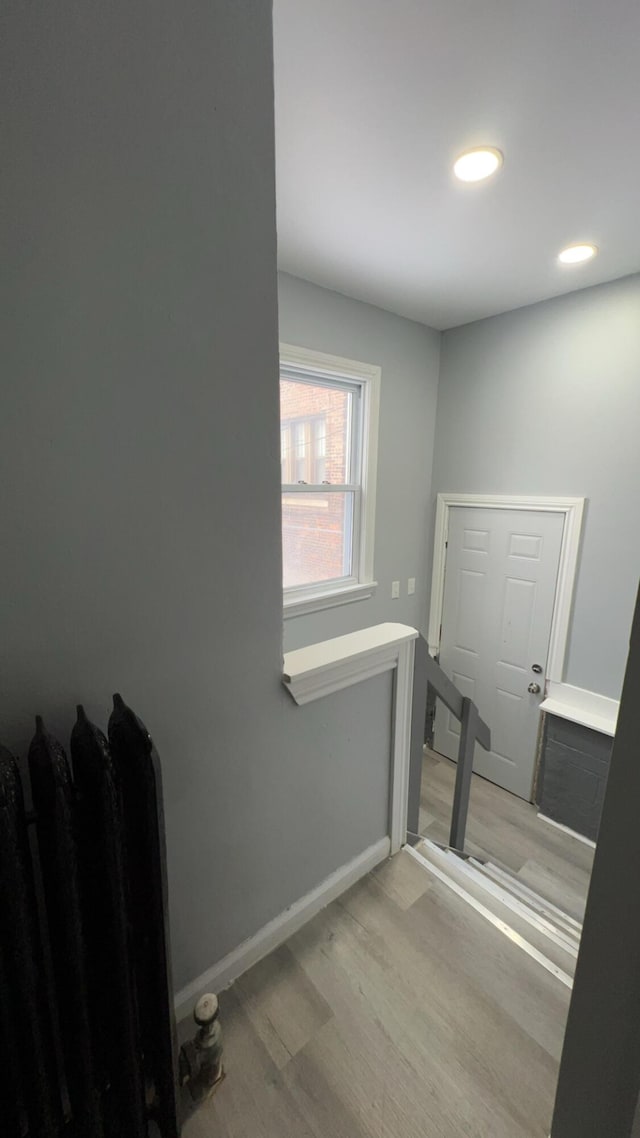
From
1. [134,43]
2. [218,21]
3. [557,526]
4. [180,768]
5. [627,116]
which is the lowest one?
[180,768]

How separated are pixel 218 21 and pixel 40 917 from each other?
164 centimetres

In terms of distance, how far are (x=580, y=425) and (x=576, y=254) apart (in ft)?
2.78

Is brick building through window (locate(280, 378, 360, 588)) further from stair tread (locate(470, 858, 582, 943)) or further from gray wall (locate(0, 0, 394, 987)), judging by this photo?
stair tread (locate(470, 858, 582, 943))

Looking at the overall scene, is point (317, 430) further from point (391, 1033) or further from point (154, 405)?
point (391, 1033)

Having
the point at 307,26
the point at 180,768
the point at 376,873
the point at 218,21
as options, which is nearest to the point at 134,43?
the point at 218,21

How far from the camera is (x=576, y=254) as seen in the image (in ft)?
6.41

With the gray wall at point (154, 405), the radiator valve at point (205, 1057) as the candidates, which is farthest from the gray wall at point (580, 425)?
the radiator valve at point (205, 1057)

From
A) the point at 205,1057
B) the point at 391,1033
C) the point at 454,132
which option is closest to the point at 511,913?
the point at 391,1033

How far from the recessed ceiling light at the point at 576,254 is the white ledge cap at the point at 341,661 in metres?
1.93

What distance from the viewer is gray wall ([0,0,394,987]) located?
2.18 ft

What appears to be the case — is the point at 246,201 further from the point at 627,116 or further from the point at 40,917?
the point at 40,917

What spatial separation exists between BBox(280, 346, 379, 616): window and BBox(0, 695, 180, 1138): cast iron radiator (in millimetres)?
1698

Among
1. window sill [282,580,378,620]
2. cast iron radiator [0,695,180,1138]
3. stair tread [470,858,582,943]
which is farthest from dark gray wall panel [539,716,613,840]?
cast iron radiator [0,695,180,1138]

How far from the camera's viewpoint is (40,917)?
730mm
